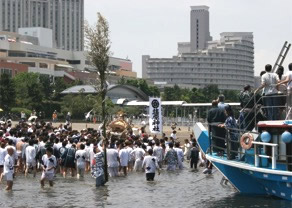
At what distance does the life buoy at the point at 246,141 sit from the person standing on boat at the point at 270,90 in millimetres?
1045

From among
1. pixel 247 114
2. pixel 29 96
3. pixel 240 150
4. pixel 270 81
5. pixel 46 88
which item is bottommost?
pixel 240 150

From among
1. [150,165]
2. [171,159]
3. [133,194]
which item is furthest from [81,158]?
[171,159]

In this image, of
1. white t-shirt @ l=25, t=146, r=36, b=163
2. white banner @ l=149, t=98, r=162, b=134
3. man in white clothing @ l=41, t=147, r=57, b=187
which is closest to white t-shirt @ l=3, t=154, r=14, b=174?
man in white clothing @ l=41, t=147, r=57, b=187

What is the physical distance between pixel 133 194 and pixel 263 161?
544cm

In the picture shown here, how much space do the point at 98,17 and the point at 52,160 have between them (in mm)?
5990

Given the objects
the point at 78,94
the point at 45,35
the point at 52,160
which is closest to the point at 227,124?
the point at 52,160

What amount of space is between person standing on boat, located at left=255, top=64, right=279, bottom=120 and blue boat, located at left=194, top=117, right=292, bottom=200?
0.76 meters

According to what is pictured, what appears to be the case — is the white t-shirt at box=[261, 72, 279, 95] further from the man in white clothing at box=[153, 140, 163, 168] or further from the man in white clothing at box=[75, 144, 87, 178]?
the man in white clothing at box=[153, 140, 163, 168]

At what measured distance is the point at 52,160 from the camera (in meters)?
25.8

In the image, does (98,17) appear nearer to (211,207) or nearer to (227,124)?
(227,124)

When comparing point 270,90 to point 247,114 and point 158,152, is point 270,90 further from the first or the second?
point 158,152

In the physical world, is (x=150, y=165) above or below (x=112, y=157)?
below

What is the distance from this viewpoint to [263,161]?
2253 cm

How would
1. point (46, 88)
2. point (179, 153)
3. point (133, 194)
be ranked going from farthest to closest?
1. point (46, 88)
2. point (179, 153)
3. point (133, 194)
